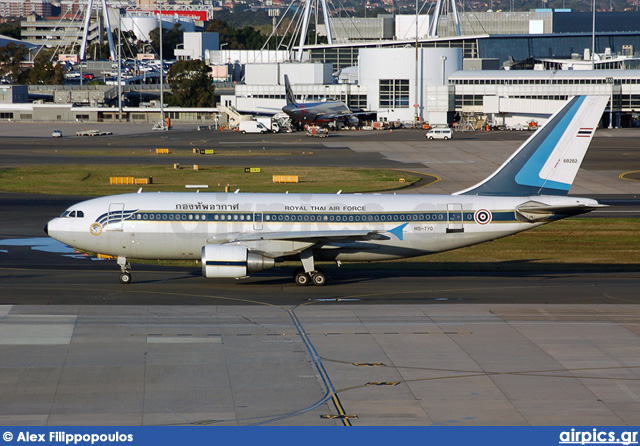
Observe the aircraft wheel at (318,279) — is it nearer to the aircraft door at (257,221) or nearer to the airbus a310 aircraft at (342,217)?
the airbus a310 aircraft at (342,217)

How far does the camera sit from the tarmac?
24.2 metres

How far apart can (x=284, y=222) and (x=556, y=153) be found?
14.7 meters

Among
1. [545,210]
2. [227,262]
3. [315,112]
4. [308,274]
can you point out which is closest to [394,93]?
[315,112]

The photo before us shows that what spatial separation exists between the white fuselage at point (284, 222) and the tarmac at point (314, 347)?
2.08 metres

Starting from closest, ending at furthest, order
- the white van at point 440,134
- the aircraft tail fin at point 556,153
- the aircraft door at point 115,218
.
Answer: the aircraft door at point 115,218 < the aircraft tail fin at point 556,153 < the white van at point 440,134

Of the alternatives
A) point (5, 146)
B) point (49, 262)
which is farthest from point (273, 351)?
point (5, 146)

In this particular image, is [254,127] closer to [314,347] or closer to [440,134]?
[440,134]

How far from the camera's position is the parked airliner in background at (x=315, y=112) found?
162250mm

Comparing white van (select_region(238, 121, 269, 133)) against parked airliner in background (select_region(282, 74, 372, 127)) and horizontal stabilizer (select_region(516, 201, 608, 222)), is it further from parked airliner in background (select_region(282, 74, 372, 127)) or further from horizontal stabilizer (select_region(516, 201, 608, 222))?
horizontal stabilizer (select_region(516, 201, 608, 222))

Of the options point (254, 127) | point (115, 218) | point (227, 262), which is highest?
point (254, 127)

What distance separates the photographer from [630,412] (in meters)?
24.1

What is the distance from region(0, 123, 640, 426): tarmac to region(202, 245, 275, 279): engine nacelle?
1210 mm

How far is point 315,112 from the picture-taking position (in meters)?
164

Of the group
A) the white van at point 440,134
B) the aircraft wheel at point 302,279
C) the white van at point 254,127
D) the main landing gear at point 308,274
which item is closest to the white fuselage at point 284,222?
the main landing gear at point 308,274
